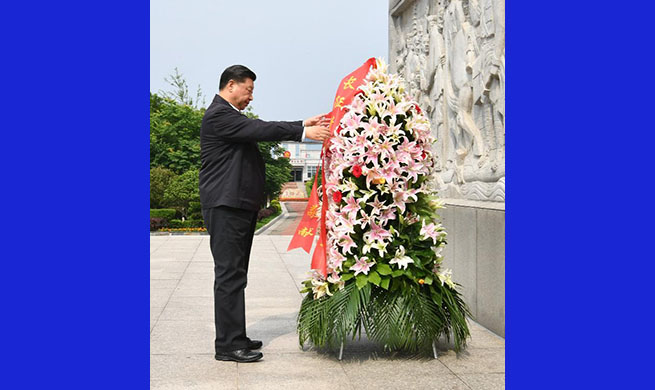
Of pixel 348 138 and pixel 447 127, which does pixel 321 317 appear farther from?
pixel 447 127

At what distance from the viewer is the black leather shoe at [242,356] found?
14.8 ft

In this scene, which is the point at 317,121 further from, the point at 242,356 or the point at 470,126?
the point at 470,126

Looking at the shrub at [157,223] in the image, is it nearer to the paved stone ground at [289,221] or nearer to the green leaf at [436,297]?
the paved stone ground at [289,221]

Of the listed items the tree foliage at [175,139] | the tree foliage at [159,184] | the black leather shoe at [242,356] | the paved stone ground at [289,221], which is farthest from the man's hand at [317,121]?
the tree foliage at [175,139]

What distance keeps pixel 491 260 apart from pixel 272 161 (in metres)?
30.1

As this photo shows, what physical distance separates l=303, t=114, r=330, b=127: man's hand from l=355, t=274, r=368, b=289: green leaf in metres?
1.08

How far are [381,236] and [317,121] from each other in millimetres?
904

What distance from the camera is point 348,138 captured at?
4500 mm

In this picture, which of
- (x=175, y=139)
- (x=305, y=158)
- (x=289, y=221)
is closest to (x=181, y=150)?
(x=175, y=139)

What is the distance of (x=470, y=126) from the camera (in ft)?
20.7

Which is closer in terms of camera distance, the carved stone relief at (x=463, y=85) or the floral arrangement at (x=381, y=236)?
the floral arrangement at (x=381, y=236)

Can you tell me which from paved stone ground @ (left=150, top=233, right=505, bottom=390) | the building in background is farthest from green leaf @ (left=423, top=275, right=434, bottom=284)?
the building in background

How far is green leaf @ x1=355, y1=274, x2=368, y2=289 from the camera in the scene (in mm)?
4406

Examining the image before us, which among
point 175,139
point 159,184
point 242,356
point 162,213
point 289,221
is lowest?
point 289,221
